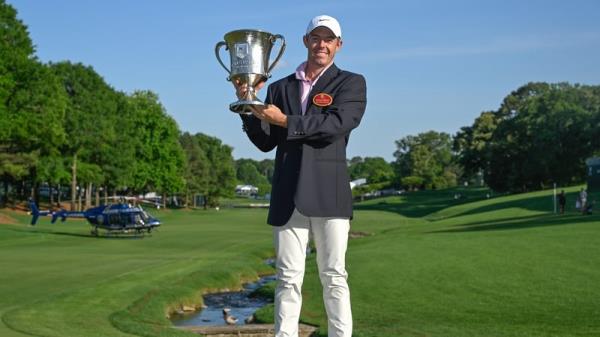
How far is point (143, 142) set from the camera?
9712 centimetres

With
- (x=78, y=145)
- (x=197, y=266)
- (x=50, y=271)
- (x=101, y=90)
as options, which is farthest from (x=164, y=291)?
(x=101, y=90)

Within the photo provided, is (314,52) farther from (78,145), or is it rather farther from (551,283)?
(78,145)

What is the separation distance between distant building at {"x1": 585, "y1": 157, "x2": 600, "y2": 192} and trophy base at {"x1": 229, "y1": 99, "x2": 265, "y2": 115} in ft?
261

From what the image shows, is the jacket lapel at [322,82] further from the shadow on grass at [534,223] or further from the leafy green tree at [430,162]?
the leafy green tree at [430,162]

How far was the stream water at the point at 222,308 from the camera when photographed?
1722cm

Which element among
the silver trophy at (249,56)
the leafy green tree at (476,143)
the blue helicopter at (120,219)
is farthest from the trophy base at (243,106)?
the leafy green tree at (476,143)

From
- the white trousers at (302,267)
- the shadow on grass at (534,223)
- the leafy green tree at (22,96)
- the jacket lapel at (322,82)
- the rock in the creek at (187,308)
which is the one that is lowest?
the rock in the creek at (187,308)

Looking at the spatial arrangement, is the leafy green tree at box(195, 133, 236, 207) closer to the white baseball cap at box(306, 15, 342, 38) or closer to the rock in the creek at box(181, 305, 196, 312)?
the rock in the creek at box(181, 305, 196, 312)

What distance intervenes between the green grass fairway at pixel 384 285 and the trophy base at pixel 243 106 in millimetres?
7333

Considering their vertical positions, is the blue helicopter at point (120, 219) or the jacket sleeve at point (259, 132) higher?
the jacket sleeve at point (259, 132)

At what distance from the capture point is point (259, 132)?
19.0ft

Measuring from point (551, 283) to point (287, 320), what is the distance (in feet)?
44.9

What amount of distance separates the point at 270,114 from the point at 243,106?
0.65ft

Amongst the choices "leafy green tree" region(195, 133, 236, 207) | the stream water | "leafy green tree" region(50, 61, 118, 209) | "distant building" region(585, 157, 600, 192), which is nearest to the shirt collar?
the stream water
